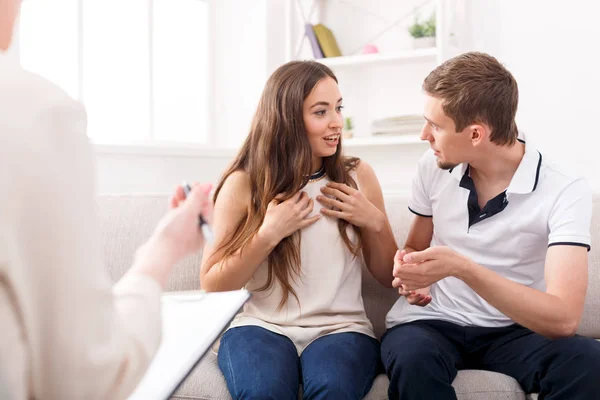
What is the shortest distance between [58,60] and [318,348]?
2234mm

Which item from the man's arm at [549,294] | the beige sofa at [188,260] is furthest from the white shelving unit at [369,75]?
the man's arm at [549,294]

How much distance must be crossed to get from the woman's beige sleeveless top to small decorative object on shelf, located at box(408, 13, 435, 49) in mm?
1837

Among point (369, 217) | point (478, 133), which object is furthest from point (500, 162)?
point (369, 217)

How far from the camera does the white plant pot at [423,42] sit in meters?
3.41

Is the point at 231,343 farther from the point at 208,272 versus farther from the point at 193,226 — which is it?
the point at 193,226

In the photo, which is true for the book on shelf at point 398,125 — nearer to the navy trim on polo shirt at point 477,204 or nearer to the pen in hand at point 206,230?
the navy trim on polo shirt at point 477,204

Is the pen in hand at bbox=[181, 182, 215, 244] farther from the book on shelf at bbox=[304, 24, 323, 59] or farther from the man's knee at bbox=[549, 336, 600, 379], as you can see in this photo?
the book on shelf at bbox=[304, 24, 323, 59]

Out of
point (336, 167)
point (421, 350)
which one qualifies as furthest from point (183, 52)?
point (421, 350)

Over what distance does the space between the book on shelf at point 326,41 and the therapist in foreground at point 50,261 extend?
10.5 feet

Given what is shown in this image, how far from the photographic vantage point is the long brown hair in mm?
1853

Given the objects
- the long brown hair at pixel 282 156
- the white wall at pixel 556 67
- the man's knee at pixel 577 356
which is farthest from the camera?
the white wall at pixel 556 67

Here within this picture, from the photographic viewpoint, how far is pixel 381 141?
3.47m

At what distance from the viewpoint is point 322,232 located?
186 centimetres

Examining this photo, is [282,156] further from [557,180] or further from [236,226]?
[557,180]
